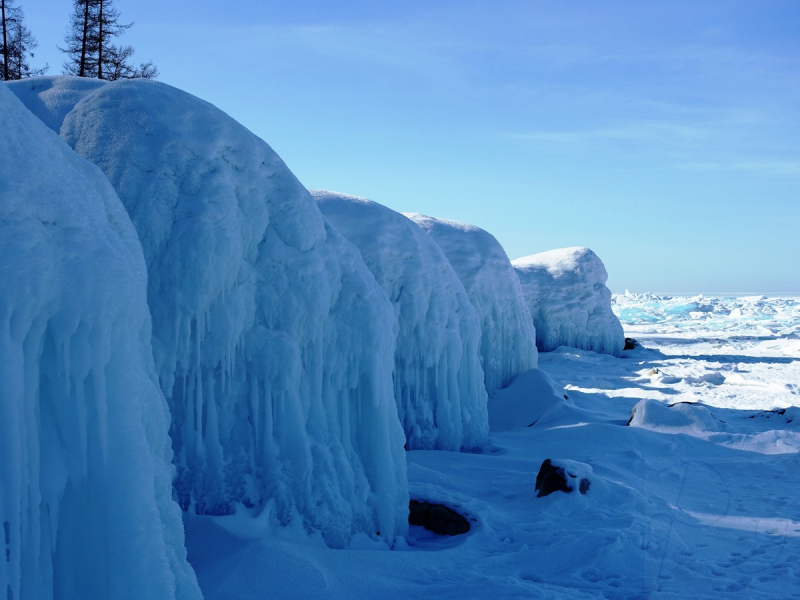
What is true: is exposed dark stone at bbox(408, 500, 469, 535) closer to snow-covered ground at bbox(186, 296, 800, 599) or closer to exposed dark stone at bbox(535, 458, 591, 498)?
snow-covered ground at bbox(186, 296, 800, 599)

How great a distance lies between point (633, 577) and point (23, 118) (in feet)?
16.4

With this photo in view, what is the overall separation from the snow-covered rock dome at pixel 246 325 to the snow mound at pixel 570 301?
1642 cm

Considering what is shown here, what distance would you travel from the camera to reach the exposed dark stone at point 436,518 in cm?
607

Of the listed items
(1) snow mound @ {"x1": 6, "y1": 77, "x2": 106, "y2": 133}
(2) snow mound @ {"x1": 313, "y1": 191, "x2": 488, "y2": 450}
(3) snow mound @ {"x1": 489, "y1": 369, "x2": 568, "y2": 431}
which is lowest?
(3) snow mound @ {"x1": 489, "y1": 369, "x2": 568, "y2": 431}

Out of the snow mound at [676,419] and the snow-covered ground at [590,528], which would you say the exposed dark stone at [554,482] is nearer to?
the snow-covered ground at [590,528]

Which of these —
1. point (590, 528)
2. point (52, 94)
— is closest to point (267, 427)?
point (590, 528)

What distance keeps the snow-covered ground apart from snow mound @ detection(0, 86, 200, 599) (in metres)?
1.62

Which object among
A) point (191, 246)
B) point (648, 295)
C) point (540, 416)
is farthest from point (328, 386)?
point (648, 295)

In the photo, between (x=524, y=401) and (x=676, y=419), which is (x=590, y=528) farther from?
(x=524, y=401)

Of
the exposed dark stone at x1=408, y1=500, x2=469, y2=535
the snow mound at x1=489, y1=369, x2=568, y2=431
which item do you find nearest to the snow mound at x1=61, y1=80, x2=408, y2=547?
the exposed dark stone at x1=408, y1=500, x2=469, y2=535

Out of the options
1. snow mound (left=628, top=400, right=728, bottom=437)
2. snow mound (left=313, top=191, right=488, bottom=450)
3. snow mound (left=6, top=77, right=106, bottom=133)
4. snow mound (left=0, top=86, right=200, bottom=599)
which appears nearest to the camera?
snow mound (left=0, top=86, right=200, bottom=599)

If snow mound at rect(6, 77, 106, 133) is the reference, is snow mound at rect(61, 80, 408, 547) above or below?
below

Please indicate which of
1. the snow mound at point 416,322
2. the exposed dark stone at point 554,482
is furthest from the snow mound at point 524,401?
the exposed dark stone at point 554,482

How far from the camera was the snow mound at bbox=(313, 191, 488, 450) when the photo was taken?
8750 mm
